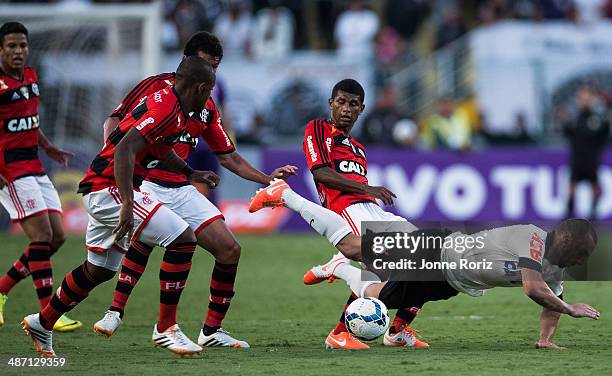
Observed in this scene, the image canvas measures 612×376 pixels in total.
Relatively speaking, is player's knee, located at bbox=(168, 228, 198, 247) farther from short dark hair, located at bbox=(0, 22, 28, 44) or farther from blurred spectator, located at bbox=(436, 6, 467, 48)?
blurred spectator, located at bbox=(436, 6, 467, 48)

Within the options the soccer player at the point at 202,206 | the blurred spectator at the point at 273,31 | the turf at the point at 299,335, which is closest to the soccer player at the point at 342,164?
the soccer player at the point at 202,206

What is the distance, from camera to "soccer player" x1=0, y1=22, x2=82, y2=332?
10.2 meters

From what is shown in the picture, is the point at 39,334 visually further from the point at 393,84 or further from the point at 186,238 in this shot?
the point at 393,84

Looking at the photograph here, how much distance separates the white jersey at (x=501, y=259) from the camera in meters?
7.96

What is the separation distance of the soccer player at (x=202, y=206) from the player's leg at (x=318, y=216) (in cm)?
12

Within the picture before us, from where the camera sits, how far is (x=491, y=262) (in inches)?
325

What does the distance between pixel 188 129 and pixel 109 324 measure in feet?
5.36

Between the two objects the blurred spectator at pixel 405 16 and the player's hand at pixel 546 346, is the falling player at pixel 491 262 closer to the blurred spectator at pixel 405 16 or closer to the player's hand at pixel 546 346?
the player's hand at pixel 546 346

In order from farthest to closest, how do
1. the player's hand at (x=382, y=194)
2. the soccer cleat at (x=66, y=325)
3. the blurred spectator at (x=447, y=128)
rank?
1. the blurred spectator at (x=447, y=128)
2. the soccer cleat at (x=66, y=325)
3. the player's hand at (x=382, y=194)

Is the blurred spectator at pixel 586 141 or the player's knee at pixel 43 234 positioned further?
the blurred spectator at pixel 586 141

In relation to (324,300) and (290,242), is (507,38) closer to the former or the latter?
(290,242)

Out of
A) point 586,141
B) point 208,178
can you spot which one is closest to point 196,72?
point 208,178

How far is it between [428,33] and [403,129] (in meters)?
5.14

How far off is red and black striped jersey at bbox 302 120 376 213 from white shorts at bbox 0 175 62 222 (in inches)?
102
